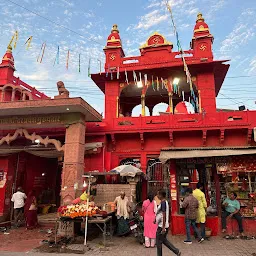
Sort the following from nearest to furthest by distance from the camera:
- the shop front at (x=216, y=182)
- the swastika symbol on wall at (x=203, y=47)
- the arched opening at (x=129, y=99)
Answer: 1. the shop front at (x=216, y=182)
2. the swastika symbol on wall at (x=203, y=47)
3. the arched opening at (x=129, y=99)

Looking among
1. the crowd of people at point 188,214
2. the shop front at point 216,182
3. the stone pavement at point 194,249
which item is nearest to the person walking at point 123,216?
the crowd of people at point 188,214

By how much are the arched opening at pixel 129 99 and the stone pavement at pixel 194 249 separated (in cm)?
912

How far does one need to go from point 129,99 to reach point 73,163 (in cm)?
868

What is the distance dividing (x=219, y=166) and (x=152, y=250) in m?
4.55

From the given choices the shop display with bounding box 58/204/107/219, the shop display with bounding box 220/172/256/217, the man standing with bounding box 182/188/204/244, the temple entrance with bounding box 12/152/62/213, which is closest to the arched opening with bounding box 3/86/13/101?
the temple entrance with bounding box 12/152/62/213

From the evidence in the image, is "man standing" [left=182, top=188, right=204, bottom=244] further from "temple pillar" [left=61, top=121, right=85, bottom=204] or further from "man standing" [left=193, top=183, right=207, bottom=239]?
"temple pillar" [left=61, top=121, right=85, bottom=204]

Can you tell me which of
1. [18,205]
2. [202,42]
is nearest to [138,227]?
[18,205]

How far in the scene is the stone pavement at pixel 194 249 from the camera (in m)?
6.84

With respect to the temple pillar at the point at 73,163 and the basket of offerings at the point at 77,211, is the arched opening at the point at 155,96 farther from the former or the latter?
the basket of offerings at the point at 77,211

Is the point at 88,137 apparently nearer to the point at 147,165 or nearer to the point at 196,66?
the point at 147,165

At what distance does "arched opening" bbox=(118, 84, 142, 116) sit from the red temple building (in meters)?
0.20

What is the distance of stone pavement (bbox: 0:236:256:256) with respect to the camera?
6836 millimetres

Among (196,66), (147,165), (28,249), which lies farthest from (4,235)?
(196,66)

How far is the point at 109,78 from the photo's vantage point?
1452 cm
